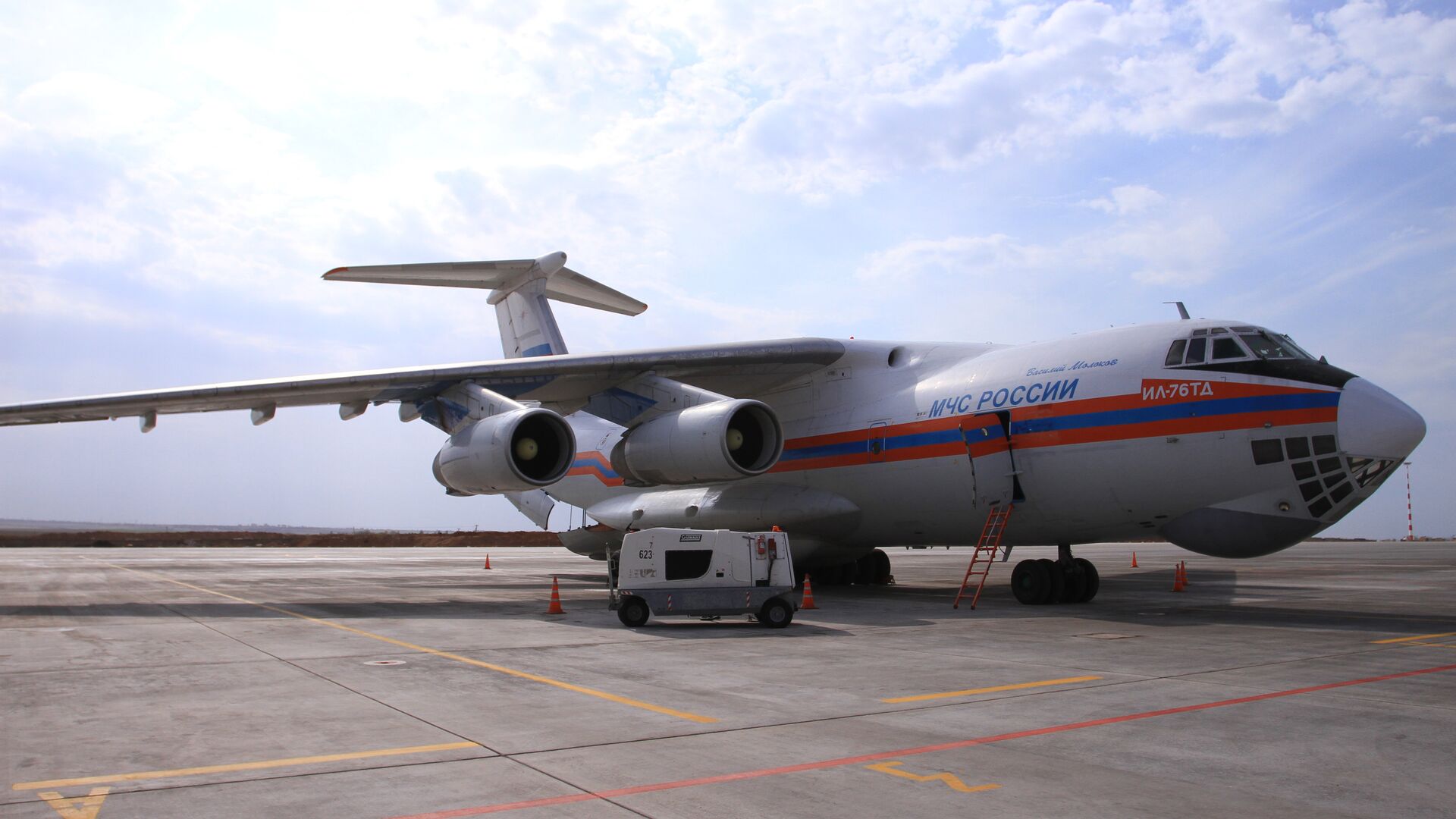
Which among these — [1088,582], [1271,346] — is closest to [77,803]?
[1271,346]

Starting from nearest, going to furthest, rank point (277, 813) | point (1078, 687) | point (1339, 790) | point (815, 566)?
point (277, 813)
point (1339, 790)
point (1078, 687)
point (815, 566)

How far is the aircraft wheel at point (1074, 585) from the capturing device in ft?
41.9

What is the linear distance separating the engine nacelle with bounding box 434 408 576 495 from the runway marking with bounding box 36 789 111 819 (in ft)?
27.3

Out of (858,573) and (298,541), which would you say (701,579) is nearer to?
(858,573)

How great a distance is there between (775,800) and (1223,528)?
27.7 feet

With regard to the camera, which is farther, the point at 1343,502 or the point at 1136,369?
the point at 1136,369

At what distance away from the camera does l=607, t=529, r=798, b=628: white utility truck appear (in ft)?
33.5

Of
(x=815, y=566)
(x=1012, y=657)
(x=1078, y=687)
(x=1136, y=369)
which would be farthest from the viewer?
(x=815, y=566)

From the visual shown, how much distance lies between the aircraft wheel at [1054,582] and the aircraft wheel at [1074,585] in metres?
0.01

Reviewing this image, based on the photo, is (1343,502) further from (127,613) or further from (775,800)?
(127,613)

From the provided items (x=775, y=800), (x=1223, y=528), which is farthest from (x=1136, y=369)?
(x=775, y=800)

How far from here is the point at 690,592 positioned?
10266 mm

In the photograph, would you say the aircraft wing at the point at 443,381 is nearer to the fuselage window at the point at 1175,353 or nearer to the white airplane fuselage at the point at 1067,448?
the white airplane fuselage at the point at 1067,448

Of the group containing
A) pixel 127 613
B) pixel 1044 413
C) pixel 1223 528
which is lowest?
pixel 127 613
